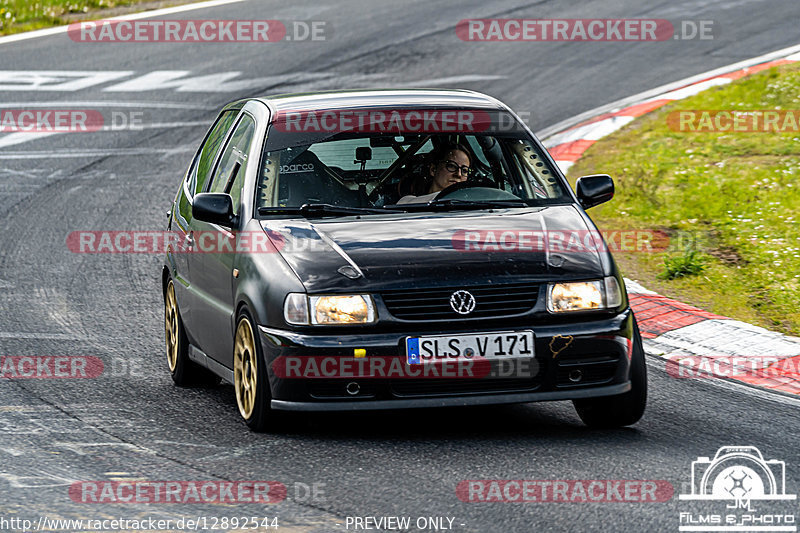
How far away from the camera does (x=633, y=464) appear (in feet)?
19.9

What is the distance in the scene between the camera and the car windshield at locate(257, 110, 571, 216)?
7.35 metres

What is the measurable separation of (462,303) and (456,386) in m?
0.39

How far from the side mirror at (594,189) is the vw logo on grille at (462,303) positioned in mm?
1461

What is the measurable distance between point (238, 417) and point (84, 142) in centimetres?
1024

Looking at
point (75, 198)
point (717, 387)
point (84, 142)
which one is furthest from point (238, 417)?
point (84, 142)

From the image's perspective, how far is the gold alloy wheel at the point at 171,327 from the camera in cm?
837

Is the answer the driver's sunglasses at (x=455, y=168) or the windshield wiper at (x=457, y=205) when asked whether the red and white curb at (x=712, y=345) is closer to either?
the windshield wiper at (x=457, y=205)

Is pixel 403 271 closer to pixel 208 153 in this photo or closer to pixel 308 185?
pixel 308 185

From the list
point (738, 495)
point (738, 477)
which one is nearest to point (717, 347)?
point (738, 477)

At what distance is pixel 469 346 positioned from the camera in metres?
6.29

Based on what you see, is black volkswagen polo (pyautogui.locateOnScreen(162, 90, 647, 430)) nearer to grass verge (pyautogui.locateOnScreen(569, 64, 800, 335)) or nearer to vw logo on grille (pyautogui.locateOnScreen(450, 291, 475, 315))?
vw logo on grille (pyautogui.locateOnScreen(450, 291, 475, 315))

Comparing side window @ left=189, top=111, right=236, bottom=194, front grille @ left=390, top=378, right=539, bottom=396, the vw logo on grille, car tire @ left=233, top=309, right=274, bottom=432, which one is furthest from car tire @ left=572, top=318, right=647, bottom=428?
side window @ left=189, top=111, right=236, bottom=194

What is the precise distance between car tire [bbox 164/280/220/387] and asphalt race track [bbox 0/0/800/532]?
140 millimetres

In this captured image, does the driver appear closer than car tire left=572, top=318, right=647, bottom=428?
No
